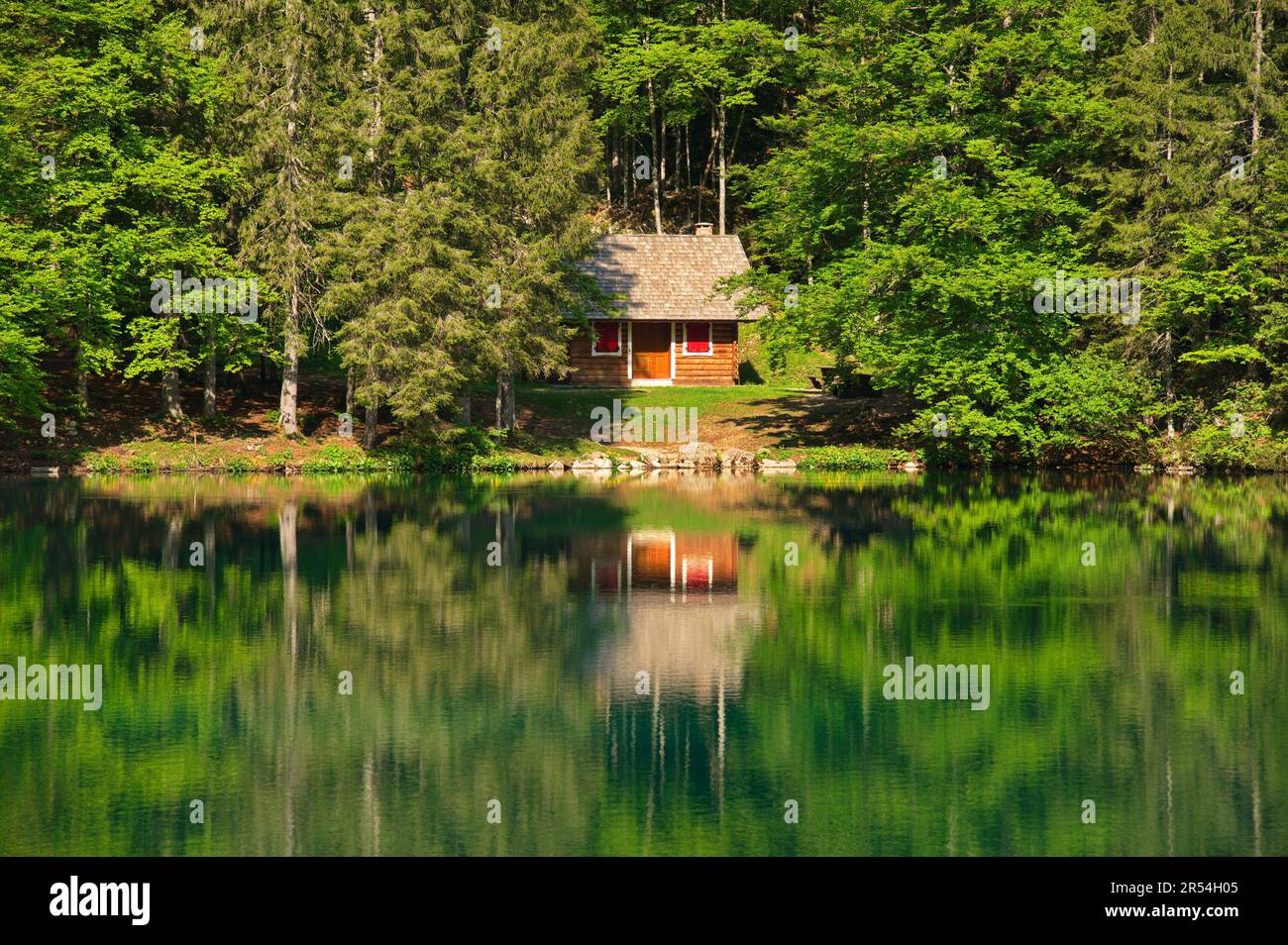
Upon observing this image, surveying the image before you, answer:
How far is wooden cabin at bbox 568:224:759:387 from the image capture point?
5856cm

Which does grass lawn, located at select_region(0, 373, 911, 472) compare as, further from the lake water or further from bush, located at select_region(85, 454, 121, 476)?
the lake water

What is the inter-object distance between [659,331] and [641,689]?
148ft

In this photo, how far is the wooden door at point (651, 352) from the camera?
5928 cm

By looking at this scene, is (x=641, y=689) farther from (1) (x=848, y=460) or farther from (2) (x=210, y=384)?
(2) (x=210, y=384)

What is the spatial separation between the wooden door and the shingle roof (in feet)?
4.26

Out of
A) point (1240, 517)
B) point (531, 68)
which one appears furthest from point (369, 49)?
point (1240, 517)

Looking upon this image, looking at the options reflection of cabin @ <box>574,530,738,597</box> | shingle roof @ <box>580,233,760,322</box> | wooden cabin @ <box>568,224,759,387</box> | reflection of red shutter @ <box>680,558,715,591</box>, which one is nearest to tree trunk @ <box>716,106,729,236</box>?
shingle roof @ <box>580,233,760,322</box>

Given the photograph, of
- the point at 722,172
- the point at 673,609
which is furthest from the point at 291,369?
the point at 673,609

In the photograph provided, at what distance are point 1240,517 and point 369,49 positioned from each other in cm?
3086

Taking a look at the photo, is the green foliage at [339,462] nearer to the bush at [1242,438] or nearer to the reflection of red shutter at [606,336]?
the reflection of red shutter at [606,336]

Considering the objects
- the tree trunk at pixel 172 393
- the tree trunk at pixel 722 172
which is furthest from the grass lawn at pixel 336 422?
the tree trunk at pixel 722 172

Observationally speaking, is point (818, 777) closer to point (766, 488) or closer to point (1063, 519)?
point (1063, 519)

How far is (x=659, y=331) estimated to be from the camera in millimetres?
59375
